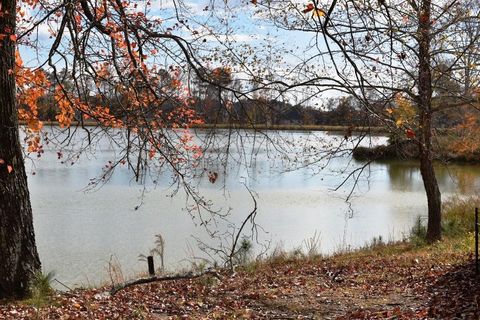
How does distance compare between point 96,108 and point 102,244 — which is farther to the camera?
point 102,244

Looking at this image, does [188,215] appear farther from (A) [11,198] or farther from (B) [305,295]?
(A) [11,198]

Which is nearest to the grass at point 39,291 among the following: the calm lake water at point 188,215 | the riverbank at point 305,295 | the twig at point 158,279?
the riverbank at point 305,295

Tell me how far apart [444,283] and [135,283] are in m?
4.04

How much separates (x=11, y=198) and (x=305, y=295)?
3731 millimetres

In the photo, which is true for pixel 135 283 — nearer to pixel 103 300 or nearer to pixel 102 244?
pixel 103 300

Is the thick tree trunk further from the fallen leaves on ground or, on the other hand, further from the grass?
the fallen leaves on ground

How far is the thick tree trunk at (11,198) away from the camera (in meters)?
6.32

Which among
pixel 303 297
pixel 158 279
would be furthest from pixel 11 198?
pixel 303 297

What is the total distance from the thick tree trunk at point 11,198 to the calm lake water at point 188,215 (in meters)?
2.08

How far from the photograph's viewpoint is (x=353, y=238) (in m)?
14.7

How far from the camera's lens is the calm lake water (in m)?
11.9

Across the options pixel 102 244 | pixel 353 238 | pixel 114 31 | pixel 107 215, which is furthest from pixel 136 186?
pixel 114 31

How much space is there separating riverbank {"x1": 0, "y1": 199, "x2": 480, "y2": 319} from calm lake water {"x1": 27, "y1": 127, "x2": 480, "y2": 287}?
161cm

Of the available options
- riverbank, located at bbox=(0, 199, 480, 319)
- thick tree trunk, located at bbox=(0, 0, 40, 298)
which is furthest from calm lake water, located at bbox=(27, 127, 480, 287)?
thick tree trunk, located at bbox=(0, 0, 40, 298)
